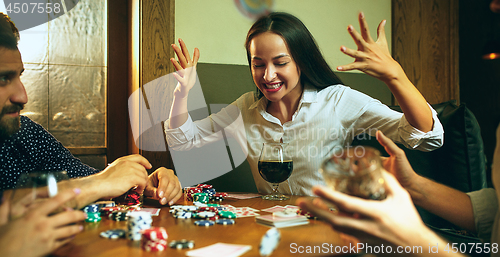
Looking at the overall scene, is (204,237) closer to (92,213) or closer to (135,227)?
(135,227)

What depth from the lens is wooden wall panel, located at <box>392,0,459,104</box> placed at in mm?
2988

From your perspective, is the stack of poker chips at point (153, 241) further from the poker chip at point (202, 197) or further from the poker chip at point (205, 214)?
the poker chip at point (202, 197)

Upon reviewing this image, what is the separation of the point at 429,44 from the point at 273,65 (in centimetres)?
207

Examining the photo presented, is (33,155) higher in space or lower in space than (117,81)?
lower

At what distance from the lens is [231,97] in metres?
2.55

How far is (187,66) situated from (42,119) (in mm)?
1538

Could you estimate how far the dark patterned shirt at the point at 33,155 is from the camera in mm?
1387

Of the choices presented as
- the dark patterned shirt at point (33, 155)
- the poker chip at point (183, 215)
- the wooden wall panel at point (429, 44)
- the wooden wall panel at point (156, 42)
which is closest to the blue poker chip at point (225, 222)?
the poker chip at point (183, 215)

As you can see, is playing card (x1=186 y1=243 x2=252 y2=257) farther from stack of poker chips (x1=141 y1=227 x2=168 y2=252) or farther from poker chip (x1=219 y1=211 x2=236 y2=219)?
poker chip (x1=219 y1=211 x2=236 y2=219)

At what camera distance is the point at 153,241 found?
69 centimetres

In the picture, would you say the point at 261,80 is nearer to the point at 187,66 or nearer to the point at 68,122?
the point at 187,66

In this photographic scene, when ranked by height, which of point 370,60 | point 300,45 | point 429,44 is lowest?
point 370,60

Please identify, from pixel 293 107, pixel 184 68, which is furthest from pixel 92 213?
pixel 293 107

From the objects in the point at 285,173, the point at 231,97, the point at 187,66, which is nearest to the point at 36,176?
the point at 285,173
